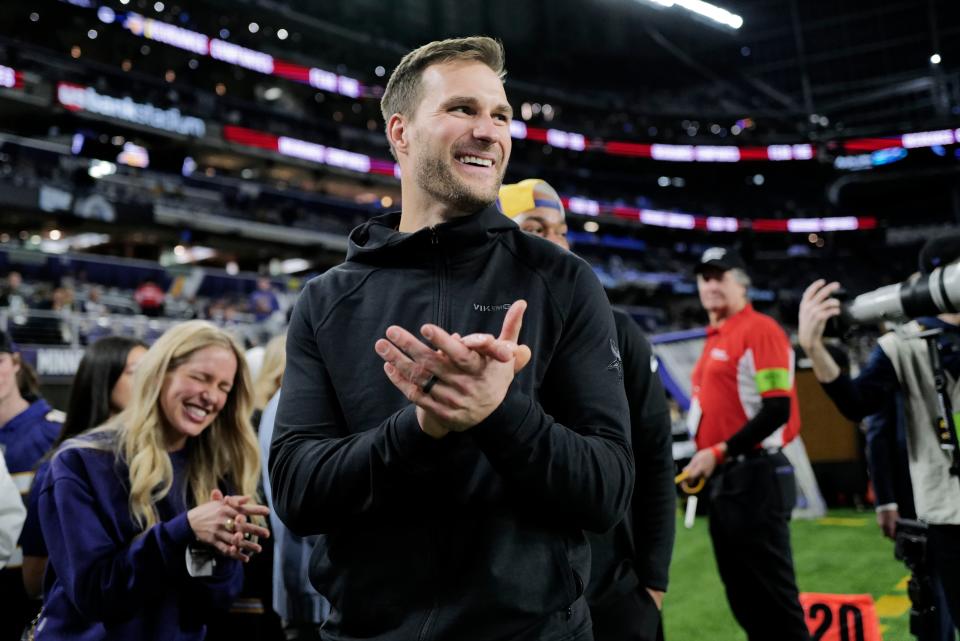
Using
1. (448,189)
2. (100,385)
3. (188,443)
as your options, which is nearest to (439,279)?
(448,189)

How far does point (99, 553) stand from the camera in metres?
2.19

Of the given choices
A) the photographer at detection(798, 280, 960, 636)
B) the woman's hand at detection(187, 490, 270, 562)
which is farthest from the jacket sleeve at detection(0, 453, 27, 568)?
the photographer at detection(798, 280, 960, 636)

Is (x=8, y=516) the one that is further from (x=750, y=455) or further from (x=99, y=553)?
(x=750, y=455)

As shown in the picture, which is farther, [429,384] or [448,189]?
[448,189]

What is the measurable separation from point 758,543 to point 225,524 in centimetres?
240

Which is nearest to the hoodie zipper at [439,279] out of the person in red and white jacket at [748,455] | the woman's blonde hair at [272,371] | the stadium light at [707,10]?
the person in red and white jacket at [748,455]

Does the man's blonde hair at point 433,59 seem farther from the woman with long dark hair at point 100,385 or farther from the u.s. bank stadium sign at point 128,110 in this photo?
the u.s. bank stadium sign at point 128,110

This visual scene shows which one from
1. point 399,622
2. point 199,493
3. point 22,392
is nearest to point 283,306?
point 22,392

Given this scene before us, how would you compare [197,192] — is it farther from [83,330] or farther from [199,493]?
[199,493]

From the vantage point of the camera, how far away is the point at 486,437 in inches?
44.8

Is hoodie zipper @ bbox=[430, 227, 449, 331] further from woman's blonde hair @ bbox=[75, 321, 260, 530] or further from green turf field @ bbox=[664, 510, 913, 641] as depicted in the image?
green turf field @ bbox=[664, 510, 913, 641]

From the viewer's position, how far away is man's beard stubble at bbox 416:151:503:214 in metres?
1.45

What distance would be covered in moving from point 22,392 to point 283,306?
19471 millimetres

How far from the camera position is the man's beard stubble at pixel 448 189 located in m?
1.45
